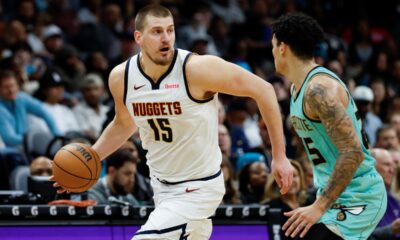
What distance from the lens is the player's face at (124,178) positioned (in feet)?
32.0

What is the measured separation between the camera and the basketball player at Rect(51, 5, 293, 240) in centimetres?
670

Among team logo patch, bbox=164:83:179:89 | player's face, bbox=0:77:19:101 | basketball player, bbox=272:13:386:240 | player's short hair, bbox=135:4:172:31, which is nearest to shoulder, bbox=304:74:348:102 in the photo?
basketball player, bbox=272:13:386:240


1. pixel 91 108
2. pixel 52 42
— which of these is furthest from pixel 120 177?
pixel 52 42

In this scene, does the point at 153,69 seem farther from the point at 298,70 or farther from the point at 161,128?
the point at 298,70

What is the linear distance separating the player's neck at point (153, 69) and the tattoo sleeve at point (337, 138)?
3.74ft

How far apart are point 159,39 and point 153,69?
23 centimetres

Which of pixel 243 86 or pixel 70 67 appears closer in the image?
pixel 243 86

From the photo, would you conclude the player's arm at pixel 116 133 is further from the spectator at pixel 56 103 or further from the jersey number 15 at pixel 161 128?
the spectator at pixel 56 103

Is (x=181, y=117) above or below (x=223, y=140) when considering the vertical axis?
above

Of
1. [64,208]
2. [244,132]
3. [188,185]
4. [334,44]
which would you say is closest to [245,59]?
[334,44]

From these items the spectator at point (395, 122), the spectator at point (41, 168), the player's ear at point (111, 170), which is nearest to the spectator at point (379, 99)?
the spectator at point (395, 122)

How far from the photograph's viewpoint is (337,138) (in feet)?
20.6

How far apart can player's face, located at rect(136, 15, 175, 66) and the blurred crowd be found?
2.76m

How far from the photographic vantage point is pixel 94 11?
1762 cm
